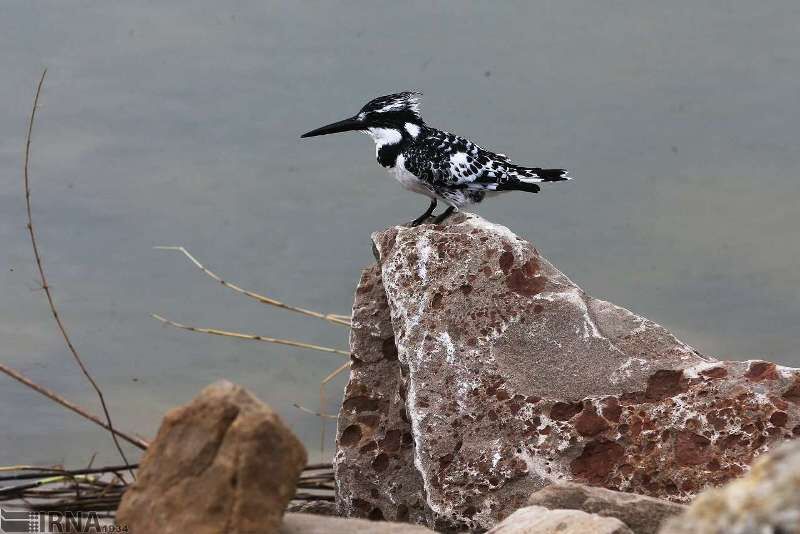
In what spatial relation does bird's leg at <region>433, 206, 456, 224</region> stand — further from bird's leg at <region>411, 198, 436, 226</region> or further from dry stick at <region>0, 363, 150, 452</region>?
dry stick at <region>0, 363, 150, 452</region>

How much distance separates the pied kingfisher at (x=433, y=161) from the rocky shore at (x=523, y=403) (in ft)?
3.39

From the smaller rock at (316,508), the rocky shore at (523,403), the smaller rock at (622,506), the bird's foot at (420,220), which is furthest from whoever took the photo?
the bird's foot at (420,220)

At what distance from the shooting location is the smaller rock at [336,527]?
4.36 metres

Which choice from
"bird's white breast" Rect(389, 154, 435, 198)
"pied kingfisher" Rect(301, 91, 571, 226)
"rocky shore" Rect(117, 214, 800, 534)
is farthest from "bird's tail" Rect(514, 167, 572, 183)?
"rocky shore" Rect(117, 214, 800, 534)

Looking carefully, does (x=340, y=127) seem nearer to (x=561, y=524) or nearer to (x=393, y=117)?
(x=393, y=117)

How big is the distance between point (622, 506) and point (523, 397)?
1.00m

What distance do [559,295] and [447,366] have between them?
71 centimetres

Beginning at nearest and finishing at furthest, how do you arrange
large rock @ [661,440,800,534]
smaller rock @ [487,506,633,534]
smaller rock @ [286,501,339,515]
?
large rock @ [661,440,800,534] → smaller rock @ [487,506,633,534] → smaller rock @ [286,501,339,515]

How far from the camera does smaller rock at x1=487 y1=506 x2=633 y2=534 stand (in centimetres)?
421

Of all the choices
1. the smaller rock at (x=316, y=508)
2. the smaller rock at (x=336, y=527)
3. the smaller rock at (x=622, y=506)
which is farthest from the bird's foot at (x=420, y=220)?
the smaller rock at (x=336, y=527)

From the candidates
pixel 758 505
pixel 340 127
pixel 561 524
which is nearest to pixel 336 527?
pixel 561 524

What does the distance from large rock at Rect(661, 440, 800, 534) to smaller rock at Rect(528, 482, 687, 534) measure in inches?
92.8

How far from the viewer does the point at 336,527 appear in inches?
174

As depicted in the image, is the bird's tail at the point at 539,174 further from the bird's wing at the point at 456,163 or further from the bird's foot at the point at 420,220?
the bird's foot at the point at 420,220
